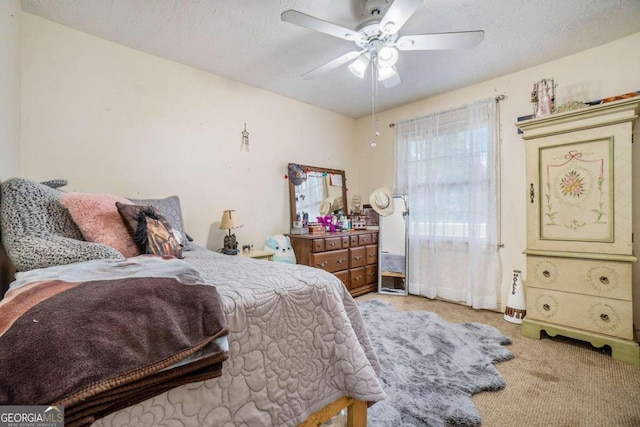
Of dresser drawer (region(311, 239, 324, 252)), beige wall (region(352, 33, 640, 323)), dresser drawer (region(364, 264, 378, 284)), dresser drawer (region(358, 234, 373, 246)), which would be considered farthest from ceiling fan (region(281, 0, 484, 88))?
dresser drawer (region(364, 264, 378, 284))

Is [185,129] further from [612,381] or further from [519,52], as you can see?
[612,381]

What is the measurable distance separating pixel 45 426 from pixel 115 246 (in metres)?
1.12

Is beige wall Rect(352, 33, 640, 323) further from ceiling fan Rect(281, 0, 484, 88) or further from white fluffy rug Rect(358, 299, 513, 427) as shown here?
ceiling fan Rect(281, 0, 484, 88)

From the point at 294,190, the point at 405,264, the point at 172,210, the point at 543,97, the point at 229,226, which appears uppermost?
the point at 543,97

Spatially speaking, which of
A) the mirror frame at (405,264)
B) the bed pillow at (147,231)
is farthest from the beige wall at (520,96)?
the bed pillow at (147,231)

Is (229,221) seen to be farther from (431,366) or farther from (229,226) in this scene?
(431,366)

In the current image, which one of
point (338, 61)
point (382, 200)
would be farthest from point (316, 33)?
point (382, 200)

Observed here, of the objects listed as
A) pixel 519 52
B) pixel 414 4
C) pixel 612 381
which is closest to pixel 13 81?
pixel 414 4

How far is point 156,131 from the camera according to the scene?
2518mm

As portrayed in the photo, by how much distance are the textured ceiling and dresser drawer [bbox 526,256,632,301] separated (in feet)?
5.87

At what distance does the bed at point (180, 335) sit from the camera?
55 cm

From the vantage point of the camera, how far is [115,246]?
142cm

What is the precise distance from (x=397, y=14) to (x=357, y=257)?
255 centimetres

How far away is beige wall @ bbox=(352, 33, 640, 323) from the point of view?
90.0 inches
